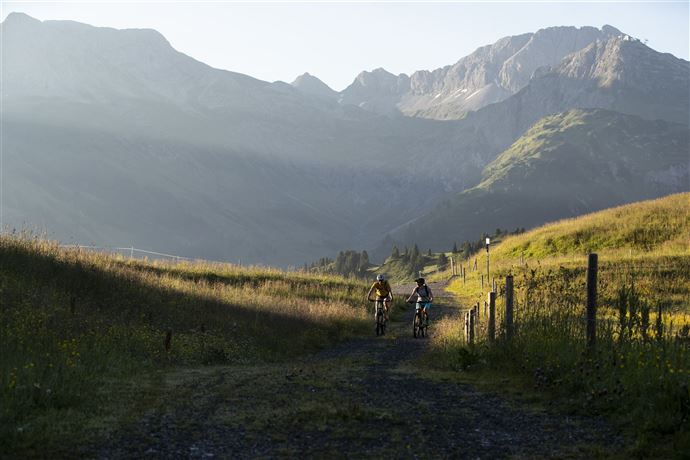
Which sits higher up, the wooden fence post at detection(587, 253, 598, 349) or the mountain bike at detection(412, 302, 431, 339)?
the wooden fence post at detection(587, 253, 598, 349)

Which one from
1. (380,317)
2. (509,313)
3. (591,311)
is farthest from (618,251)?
(591,311)

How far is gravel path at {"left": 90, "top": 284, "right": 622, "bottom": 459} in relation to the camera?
905 cm

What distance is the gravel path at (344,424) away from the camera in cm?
905

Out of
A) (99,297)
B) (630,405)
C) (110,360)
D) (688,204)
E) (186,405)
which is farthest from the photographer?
(688,204)

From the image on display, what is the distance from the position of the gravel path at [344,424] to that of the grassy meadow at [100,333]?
1126mm

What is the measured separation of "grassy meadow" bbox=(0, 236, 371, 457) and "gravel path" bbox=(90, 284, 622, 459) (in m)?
1.13

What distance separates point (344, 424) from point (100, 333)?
30.7ft

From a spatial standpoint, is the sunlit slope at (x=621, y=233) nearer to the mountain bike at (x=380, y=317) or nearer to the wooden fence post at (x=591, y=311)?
the mountain bike at (x=380, y=317)

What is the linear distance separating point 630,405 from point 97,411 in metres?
8.34

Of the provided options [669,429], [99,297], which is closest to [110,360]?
[99,297]

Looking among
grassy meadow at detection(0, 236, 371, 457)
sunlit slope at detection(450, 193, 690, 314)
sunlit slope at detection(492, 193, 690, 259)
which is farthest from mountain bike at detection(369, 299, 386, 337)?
sunlit slope at detection(492, 193, 690, 259)

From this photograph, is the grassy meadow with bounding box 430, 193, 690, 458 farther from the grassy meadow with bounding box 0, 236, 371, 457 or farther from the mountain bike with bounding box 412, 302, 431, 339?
the grassy meadow with bounding box 0, 236, 371, 457

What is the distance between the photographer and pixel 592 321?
14.1m

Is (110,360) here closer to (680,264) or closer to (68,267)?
(68,267)
